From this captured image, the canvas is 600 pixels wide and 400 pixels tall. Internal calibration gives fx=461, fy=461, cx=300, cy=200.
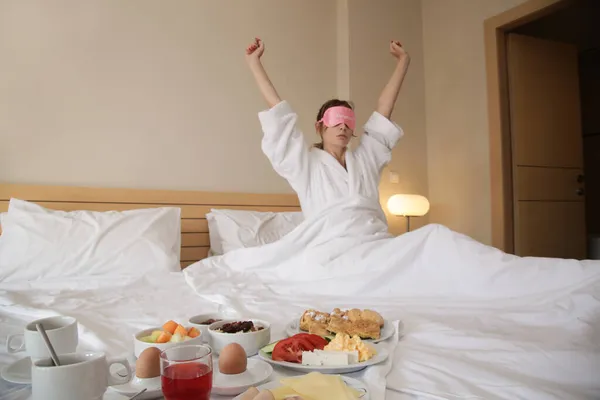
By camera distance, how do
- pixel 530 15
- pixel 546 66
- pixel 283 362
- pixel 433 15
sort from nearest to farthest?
pixel 283 362 < pixel 530 15 < pixel 546 66 < pixel 433 15

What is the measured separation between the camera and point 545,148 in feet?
11.1

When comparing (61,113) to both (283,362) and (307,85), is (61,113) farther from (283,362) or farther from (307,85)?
(283,362)

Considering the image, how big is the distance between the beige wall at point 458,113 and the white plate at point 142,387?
294cm

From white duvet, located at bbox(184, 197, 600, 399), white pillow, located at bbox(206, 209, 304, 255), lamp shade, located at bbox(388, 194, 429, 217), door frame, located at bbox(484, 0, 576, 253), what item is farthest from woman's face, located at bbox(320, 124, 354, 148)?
door frame, located at bbox(484, 0, 576, 253)

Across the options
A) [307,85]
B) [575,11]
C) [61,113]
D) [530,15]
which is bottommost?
[61,113]

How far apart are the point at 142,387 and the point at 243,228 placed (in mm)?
1806

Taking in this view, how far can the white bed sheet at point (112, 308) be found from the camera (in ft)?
3.40

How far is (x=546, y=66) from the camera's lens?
11.3 feet

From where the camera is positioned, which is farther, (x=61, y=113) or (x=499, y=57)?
(x=499, y=57)

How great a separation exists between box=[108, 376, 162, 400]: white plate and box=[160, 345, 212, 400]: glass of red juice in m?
0.07

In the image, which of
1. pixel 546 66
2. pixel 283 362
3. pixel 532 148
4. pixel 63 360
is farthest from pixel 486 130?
pixel 63 360

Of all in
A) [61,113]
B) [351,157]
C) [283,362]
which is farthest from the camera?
[61,113]

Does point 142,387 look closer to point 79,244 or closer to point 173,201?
point 79,244

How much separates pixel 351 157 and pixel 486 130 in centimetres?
152
